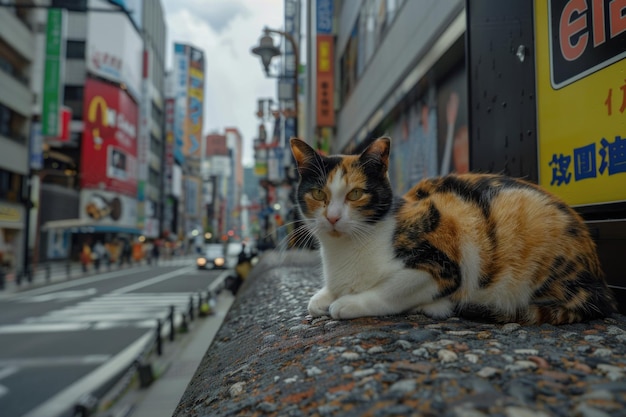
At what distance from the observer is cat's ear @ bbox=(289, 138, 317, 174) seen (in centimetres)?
233

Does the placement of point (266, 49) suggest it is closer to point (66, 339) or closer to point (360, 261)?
point (66, 339)

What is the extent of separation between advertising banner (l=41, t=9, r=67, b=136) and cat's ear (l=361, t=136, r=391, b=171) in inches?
1189

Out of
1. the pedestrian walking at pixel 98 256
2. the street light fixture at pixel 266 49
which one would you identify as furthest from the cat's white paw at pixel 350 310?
the pedestrian walking at pixel 98 256

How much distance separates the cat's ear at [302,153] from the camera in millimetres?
2332

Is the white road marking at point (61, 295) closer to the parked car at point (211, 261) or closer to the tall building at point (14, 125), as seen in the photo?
the tall building at point (14, 125)

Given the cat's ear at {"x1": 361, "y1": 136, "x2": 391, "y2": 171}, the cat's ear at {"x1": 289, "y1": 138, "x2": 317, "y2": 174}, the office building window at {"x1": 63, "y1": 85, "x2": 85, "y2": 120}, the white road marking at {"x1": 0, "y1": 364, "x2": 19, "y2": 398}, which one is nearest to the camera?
the cat's ear at {"x1": 361, "y1": 136, "x2": 391, "y2": 171}

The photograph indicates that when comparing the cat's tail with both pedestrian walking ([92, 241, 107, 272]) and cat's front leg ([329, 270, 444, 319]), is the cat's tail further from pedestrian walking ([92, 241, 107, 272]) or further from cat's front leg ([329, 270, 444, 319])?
pedestrian walking ([92, 241, 107, 272])

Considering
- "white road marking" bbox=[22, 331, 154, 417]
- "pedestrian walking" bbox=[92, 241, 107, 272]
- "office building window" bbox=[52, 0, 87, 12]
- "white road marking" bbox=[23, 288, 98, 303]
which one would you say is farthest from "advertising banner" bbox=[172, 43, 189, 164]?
"white road marking" bbox=[22, 331, 154, 417]

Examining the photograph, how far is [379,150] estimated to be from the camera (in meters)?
2.23

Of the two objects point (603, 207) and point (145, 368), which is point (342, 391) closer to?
point (603, 207)

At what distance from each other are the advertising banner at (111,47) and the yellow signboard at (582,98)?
4605 cm

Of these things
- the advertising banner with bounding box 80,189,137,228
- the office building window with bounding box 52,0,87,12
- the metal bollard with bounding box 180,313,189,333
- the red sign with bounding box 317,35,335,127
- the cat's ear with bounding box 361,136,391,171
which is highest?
the red sign with bounding box 317,35,335,127

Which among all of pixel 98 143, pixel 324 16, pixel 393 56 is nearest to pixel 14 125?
pixel 98 143

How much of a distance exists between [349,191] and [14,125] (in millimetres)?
32933
